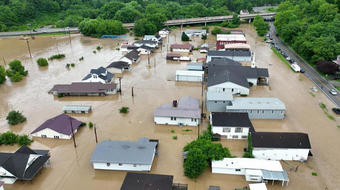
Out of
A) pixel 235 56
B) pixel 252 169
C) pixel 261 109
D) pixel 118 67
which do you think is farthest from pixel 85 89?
pixel 235 56

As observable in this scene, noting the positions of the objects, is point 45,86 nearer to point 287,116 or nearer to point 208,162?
point 208,162

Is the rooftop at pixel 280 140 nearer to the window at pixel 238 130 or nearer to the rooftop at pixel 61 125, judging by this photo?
the window at pixel 238 130

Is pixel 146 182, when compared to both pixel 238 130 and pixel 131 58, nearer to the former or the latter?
pixel 238 130

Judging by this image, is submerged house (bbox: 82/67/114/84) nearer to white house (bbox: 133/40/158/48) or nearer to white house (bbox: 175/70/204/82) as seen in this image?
white house (bbox: 175/70/204/82)

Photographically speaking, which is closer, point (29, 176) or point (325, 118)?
point (29, 176)

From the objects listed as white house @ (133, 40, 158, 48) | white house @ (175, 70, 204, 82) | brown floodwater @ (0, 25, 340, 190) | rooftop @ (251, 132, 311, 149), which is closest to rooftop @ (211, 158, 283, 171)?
→ brown floodwater @ (0, 25, 340, 190)

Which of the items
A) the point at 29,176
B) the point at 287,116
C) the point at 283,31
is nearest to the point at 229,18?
the point at 283,31
